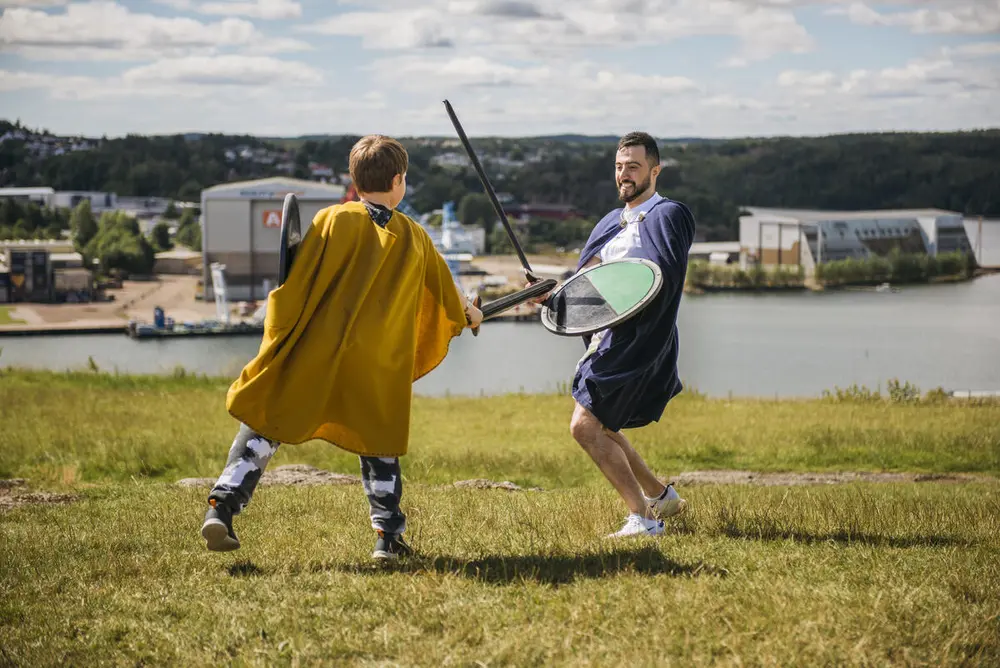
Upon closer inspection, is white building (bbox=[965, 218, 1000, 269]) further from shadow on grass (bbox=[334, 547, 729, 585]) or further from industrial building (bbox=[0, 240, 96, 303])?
shadow on grass (bbox=[334, 547, 729, 585])

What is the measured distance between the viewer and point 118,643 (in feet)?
12.8

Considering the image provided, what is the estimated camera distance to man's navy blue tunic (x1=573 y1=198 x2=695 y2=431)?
5.59m

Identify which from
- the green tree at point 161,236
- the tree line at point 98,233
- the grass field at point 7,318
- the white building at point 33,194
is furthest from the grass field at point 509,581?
the white building at point 33,194

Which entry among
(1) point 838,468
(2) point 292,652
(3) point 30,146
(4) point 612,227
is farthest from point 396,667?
(3) point 30,146

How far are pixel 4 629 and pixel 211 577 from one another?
83 cm

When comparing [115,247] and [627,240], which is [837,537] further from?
[115,247]

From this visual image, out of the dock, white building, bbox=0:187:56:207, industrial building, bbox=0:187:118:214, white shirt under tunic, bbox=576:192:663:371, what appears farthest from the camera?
industrial building, bbox=0:187:118:214

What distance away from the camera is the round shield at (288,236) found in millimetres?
4949

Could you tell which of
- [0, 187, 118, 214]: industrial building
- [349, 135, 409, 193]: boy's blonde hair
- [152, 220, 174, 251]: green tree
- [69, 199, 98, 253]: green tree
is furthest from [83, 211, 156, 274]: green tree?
[349, 135, 409, 193]: boy's blonde hair

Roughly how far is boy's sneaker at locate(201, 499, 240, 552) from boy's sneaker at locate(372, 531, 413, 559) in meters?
0.57

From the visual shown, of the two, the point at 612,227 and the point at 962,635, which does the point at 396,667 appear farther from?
the point at 612,227

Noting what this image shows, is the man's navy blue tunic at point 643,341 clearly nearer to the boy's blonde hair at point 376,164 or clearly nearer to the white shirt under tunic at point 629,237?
the white shirt under tunic at point 629,237

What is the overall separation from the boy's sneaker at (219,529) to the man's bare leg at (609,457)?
164 centimetres

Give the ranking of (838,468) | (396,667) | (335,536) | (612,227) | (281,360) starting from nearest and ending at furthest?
(396,667) → (281,360) → (335,536) → (612,227) → (838,468)
